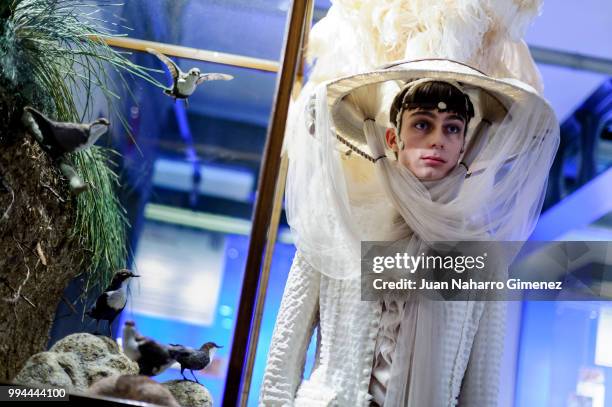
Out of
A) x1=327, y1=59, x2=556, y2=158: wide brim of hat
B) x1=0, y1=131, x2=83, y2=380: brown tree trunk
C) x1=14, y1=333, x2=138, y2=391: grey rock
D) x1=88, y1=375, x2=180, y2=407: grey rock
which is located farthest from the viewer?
x1=327, y1=59, x2=556, y2=158: wide brim of hat

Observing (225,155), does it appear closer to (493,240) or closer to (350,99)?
(350,99)

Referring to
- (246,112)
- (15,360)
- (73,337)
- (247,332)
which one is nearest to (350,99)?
(246,112)

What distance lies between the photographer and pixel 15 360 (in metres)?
Answer: 1.76

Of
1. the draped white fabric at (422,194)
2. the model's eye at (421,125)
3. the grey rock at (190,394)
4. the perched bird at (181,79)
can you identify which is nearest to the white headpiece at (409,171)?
the draped white fabric at (422,194)

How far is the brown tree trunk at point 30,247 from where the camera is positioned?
5.92 feet

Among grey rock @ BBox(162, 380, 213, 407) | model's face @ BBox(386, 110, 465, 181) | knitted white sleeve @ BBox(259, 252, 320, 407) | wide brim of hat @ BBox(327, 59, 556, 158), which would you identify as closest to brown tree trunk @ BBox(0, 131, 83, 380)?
grey rock @ BBox(162, 380, 213, 407)

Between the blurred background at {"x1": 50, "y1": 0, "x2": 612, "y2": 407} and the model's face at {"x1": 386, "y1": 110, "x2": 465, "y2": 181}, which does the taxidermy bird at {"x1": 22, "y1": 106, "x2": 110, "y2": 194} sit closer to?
the blurred background at {"x1": 50, "y1": 0, "x2": 612, "y2": 407}

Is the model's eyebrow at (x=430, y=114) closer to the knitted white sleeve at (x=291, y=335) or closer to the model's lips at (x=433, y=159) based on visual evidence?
the model's lips at (x=433, y=159)

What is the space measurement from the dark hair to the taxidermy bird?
833 mm

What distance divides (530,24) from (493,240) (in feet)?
2.33

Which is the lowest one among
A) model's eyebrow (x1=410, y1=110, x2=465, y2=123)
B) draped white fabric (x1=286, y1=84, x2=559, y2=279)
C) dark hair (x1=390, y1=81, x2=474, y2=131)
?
draped white fabric (x1=286, y1=84, x2=559, y2=279)

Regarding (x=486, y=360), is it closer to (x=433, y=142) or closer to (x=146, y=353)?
(x=433, y=142)

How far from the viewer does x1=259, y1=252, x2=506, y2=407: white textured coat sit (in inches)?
72.8

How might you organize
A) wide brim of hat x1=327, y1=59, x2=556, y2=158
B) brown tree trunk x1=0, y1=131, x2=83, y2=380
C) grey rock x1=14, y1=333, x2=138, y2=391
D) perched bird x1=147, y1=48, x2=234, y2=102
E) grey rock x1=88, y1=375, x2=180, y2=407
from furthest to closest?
perched bird x1=147, y1=48, x2=234, y2=102
wide brim of hat x1=327, y1=59, x2=556, y2=158
brown tree trunk x1=0, y1=131, x2=83, y2=380
grey rock x1=14, y1=333, x2=138, y2=391
grey rock x1=88, y1=375, x2=180, y2=407
